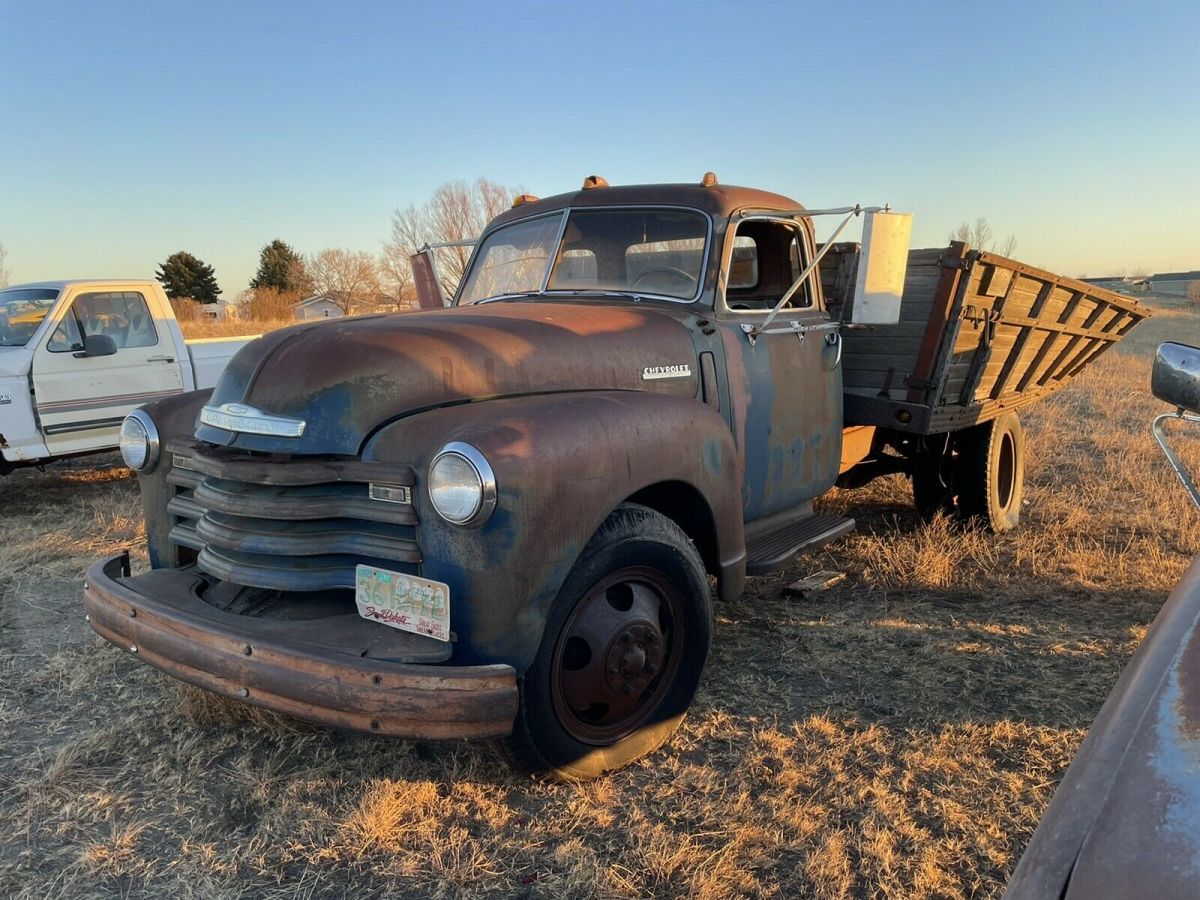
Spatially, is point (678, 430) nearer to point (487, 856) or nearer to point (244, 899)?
point (487, 856)

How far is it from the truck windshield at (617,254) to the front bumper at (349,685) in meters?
2.14

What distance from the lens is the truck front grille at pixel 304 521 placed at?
7.87ft

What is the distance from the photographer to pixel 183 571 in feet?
9.80

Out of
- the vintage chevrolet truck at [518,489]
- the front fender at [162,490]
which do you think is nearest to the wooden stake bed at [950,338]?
the vintage chevrolet truck at [518,489]

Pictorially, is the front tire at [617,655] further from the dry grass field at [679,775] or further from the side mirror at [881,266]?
the side mirror at [881,266]

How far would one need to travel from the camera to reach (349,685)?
7.23 feet

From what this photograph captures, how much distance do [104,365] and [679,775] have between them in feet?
21.6

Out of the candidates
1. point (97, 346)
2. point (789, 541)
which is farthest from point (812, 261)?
point (97, 346)

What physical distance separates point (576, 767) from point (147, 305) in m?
6.72

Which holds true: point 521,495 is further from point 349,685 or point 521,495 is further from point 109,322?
point 109,322

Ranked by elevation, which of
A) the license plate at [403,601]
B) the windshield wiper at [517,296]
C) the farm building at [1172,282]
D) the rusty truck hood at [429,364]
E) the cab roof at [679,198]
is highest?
the cab roof at [679,198]

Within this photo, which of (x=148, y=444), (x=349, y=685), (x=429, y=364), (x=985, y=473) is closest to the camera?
(x=349, y=685)

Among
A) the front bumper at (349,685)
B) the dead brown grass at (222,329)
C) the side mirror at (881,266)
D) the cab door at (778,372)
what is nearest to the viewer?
the front bumper at (349,685)

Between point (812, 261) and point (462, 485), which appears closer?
point (462, 485)
